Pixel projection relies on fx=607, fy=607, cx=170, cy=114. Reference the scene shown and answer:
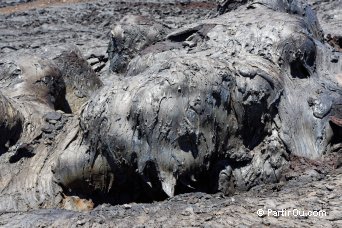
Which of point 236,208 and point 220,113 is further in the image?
point 220,113

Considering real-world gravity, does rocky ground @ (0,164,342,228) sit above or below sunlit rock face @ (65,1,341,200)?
below

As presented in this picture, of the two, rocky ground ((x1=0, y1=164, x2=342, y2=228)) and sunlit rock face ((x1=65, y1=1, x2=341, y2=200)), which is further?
sunlit rock face ((x1=65, y1=1, x2=341, y2=200))

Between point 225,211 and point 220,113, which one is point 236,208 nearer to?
point 225,211

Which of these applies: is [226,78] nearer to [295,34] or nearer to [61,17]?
[295,34]

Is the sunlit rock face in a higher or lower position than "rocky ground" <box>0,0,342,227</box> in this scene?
higher

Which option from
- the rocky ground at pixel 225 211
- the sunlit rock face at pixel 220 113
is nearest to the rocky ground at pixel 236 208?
the rocky ground at pixel 225 211

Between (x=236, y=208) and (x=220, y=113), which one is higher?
(x=220, y=113)

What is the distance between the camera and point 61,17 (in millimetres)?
12250

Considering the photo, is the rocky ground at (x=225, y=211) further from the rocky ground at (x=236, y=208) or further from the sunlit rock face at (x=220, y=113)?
the sunlit rock face at (x=220, y=113)

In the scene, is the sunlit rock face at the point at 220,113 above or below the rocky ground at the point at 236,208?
above

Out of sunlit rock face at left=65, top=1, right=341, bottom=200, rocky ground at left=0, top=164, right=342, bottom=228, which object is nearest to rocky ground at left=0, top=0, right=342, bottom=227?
rocky ground at left=0, top=164, right=342, bottom=228

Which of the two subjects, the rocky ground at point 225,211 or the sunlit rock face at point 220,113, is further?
the sunlit rock face at point 220,113

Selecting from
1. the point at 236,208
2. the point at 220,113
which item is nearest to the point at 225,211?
the point at 236,208

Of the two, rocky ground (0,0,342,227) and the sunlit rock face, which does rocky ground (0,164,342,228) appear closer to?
rocky ground (0,0,342,227)
